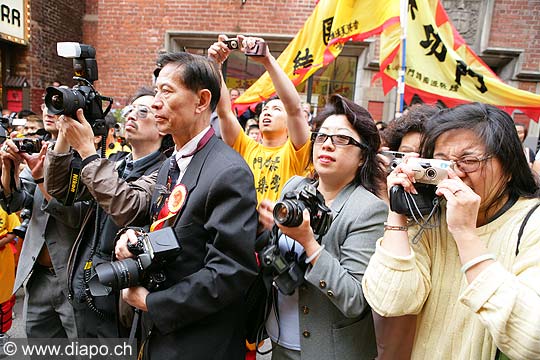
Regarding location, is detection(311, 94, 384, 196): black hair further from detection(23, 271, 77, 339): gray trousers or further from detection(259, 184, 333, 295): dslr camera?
detection(23, 271, 77, 339): gray trousers

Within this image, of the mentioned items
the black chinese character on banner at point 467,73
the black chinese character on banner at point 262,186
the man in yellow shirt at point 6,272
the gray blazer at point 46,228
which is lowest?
the man in yellow shirt at point 6,272

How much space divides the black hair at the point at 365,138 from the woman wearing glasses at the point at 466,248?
0.35 metres

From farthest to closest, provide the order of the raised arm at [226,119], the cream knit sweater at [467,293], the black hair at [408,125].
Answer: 1. the raised arm at [226,119]
2. the black hair at [408,125]
3. the cream knit sweater at [467,293]

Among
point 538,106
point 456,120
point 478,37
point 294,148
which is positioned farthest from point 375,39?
point 456,120

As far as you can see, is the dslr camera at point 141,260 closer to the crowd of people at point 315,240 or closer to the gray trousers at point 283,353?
the crowd of people at point 315,240

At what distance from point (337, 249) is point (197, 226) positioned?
557 mm

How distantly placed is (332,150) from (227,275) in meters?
0.65

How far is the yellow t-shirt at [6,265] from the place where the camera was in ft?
9.12

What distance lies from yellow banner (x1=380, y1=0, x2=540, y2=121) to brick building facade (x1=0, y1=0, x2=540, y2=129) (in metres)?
3.16

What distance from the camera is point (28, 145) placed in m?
2.17

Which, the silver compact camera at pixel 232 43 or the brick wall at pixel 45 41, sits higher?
the brick wall at pixel 45 41

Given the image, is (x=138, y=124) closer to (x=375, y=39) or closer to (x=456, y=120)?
(x=456, y=120)

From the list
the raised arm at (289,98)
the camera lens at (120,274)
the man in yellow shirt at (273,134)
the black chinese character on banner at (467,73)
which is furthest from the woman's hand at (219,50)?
the black chinese character on banner at (467,73)

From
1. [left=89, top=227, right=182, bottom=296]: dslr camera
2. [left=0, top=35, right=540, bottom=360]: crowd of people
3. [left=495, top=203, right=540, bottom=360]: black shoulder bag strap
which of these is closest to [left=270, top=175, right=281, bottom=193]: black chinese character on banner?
[left=0, top=35, right=540, bottom=360]: crowd of people
